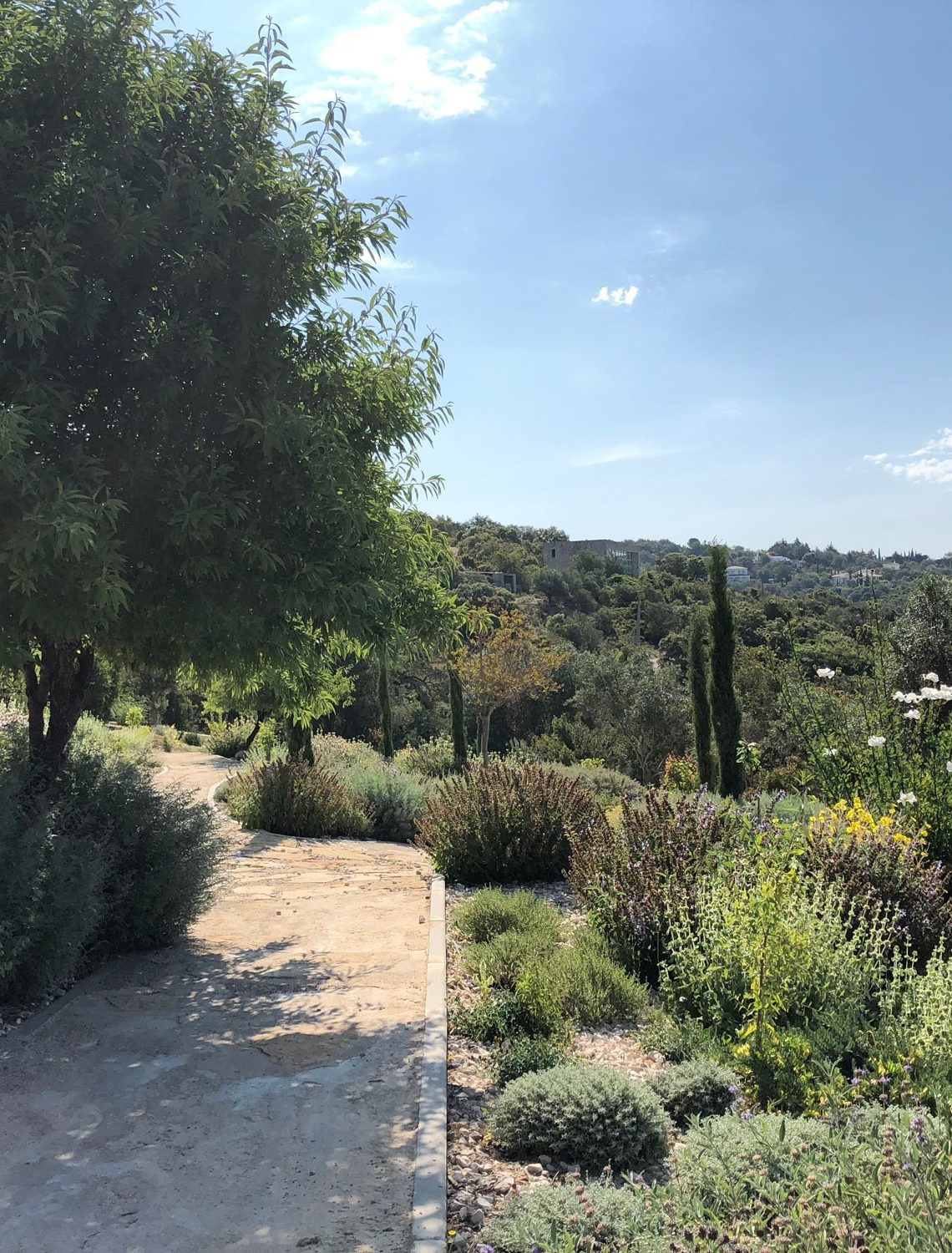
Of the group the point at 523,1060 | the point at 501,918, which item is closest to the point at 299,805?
the point at 501,918

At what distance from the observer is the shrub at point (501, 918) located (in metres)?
6.09

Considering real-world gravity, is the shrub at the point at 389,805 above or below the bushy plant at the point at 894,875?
below

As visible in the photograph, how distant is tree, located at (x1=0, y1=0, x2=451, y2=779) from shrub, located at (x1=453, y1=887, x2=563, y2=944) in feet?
7.78

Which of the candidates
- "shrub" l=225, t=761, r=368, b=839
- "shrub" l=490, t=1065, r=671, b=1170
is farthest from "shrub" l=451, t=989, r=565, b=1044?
"shrub" l=225, t=761, r=368, b=839

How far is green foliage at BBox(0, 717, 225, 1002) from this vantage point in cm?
448

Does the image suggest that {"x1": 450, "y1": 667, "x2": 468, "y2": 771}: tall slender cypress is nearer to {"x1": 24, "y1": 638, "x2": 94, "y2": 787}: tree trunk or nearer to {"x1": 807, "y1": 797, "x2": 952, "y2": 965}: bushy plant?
{"x1": 24, "y1": 638, "x2": 94, "y2": 787}: tree trunk

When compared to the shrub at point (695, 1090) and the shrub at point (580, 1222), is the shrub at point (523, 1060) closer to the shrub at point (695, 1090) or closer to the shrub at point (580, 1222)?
the shrub at point (695, 1090)

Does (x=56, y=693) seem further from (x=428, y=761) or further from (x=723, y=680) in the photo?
(x=428, y=761)

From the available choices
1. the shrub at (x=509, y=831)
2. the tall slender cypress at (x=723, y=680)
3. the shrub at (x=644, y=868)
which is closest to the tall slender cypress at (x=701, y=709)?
the tall slender cypress at (x=723, y=680)

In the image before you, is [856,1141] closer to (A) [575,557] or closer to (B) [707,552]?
(B) [707,552]

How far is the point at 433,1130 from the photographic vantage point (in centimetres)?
351

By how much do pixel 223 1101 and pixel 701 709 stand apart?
61.2ft

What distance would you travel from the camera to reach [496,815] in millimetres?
8320

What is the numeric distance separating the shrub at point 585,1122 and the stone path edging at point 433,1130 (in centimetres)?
28
